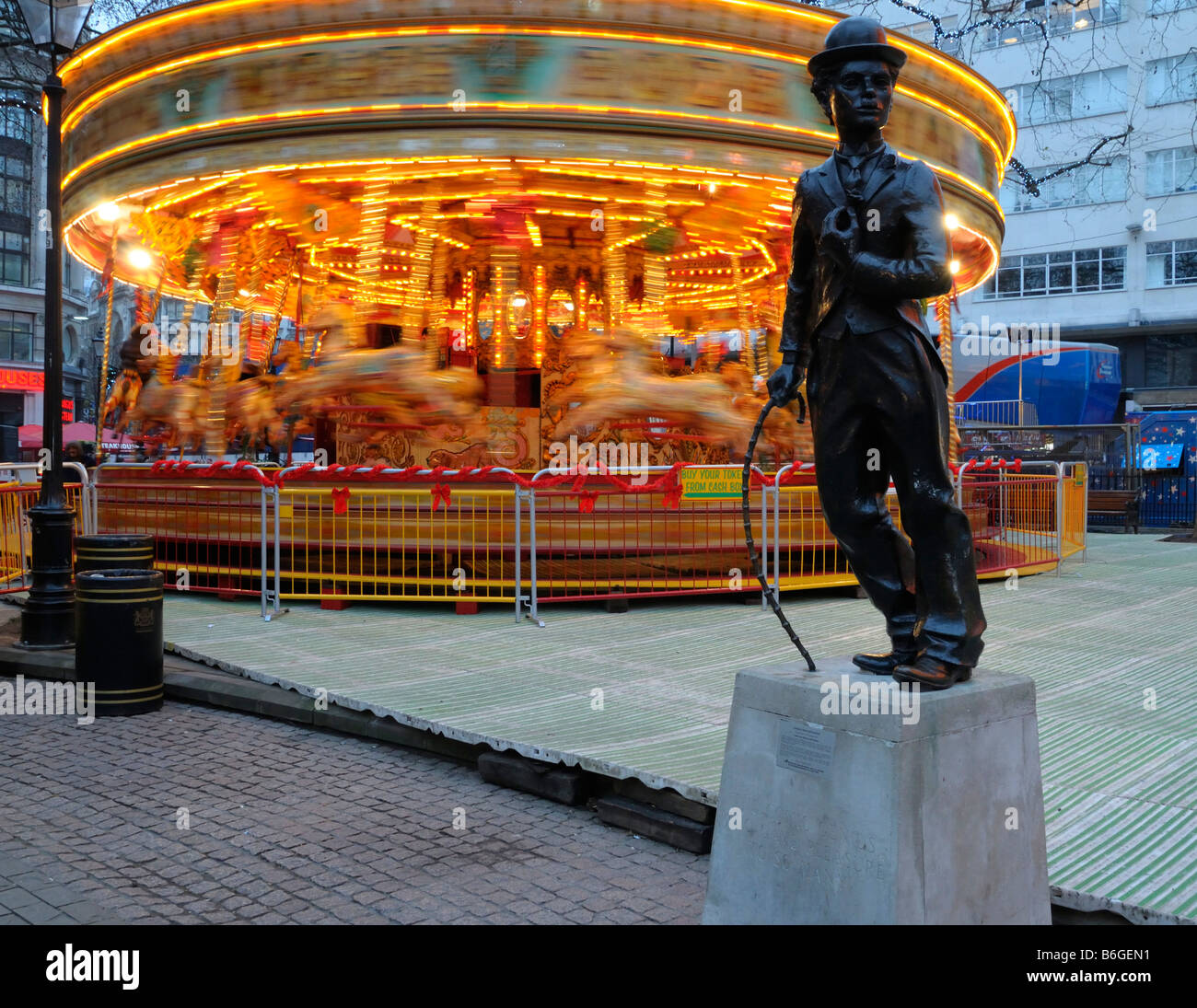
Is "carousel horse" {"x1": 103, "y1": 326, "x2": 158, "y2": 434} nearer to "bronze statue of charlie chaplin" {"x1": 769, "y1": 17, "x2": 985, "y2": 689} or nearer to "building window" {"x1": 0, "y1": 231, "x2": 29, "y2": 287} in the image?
"bronze statue of charlie chaplin" {"x1": 769, "y1": 17, "x2": 985, "y2": 689}

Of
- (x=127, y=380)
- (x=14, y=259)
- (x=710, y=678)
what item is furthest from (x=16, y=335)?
(x=710, y=678)

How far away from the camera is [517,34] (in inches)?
372

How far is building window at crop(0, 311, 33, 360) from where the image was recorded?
44500 millimetres

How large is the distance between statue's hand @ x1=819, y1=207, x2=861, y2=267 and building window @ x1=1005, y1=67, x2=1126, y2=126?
3490 cm

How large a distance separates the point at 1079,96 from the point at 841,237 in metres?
36.9

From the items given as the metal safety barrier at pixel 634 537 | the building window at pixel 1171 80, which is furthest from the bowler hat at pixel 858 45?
the building window at pixel 1171 80

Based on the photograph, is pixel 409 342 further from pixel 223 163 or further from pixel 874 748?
pixel 874 748

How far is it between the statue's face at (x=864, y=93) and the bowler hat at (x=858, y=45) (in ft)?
0.07

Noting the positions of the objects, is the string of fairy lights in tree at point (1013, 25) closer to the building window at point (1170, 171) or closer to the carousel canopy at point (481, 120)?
the carousel canopy at point (481, 120)

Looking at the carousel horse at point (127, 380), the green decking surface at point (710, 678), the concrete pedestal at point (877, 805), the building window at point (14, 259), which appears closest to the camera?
the concrete pedestal at point (877, 805)

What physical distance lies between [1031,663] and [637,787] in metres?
3.77

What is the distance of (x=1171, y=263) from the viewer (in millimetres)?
33719

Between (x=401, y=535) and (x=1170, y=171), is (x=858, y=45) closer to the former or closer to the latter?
(x=401, y=535)

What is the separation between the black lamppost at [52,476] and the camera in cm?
830
